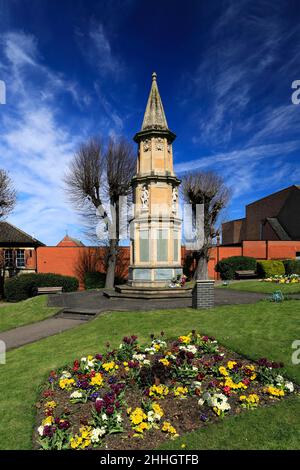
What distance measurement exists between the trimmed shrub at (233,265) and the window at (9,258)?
18.2 metres

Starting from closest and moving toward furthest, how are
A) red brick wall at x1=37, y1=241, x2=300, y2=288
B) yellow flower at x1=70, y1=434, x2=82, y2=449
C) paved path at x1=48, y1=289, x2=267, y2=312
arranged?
yellow flower at x1=70, y1=434, x2=82, y2=449, paved path at x1=48, y1=289, x2=267, y2=312, red brick wall at x1=37, y1=241, x2=300, y2=288

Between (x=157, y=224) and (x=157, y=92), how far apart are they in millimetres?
7464

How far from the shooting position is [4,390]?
4941 millimetres

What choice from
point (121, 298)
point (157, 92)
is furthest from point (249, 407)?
point (157, 92)

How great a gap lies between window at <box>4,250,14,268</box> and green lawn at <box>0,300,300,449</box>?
55.6ft

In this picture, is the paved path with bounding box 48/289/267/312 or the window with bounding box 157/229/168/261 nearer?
the paved path with bounding box 48/289/267/312

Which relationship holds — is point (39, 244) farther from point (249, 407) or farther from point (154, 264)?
point (249, 407)

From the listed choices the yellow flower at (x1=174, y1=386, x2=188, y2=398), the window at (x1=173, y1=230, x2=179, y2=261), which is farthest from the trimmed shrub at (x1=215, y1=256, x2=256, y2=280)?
the yellow flower at (x1=174, y1=386, x2=188, y2=398)

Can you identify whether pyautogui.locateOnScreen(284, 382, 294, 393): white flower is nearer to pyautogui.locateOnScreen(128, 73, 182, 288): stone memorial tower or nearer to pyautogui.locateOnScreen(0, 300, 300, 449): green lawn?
pyautogui.locateOnScreen(0, 300, 300, 449): green lawn

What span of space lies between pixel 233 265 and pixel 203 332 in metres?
17.9

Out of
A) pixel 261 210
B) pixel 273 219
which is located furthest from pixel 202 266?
pixel 261 210

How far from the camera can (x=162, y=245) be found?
14.1 m

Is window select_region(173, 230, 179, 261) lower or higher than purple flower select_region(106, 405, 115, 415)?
higher

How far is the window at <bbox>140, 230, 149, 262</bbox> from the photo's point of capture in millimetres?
14109
